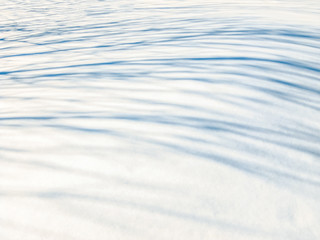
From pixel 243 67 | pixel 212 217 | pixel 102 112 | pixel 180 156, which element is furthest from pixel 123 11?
pixel 212 217

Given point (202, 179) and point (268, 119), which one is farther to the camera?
point (268, 119)

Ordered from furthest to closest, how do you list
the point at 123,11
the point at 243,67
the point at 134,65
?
the point at 123,11 < the point at 134,65 < the point at 243,67

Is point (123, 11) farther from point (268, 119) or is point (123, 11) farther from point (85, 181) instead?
point (85, 181)

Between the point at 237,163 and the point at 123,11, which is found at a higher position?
the point at 123,11

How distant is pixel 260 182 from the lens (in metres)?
0.62

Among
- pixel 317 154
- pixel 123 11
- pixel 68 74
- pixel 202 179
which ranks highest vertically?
pixel 123 11

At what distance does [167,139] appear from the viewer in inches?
28.8

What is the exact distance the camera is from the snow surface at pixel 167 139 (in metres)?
0.55

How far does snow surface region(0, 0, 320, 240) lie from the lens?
1.80 feet

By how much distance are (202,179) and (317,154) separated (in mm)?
252

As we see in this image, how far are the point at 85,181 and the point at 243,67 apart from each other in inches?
23.9

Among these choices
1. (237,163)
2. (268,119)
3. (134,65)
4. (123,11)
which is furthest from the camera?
(123,11)

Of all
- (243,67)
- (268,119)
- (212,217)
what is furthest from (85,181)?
(243,67)

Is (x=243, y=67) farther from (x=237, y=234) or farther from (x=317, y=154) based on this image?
(x=237, y=234)
